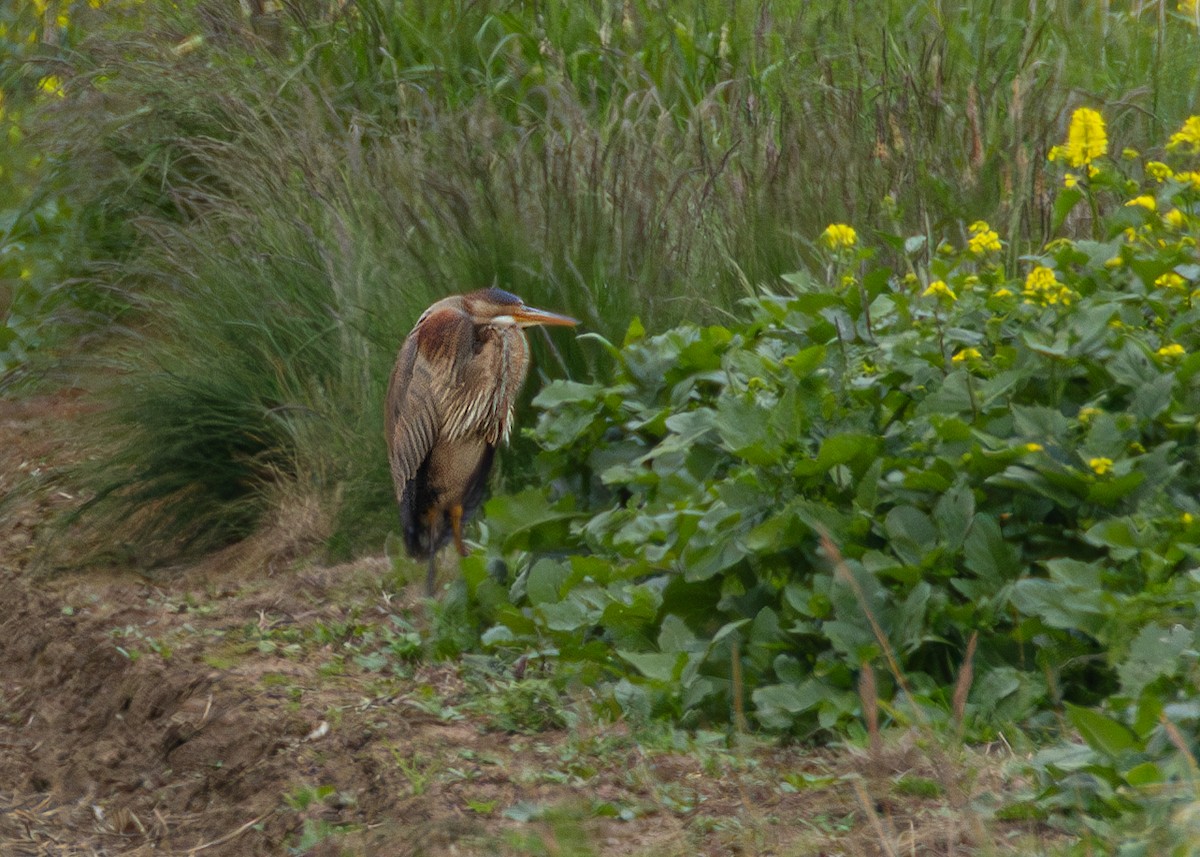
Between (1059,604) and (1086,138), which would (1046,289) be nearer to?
(1086,138)

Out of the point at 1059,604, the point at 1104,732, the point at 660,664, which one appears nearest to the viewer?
the point at 1104,732

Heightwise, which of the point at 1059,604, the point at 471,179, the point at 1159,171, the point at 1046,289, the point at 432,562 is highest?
the point at 1159,171

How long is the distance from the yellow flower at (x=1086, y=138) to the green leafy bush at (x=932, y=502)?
49 millimetres

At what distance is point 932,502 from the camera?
3418 mm

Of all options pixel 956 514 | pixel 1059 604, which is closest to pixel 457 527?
pixel 956 514

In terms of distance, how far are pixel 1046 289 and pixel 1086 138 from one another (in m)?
0.46

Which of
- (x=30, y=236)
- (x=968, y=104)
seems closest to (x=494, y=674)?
(x=968, y=104)

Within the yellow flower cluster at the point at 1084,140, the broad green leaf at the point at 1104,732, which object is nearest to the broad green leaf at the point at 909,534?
the broad green leaf at the point at 1104,732

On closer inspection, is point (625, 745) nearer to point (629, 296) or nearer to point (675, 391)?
point (675, 391)

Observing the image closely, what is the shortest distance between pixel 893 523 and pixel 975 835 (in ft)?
3.84

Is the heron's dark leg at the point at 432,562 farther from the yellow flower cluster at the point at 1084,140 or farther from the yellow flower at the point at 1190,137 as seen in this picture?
the yellow flower at the point at 1190,137

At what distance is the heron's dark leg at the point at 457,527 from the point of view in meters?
4.80

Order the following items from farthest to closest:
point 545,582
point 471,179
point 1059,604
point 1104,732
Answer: point 471,179 → point 545,582 → point 1059,604 → point 1104,732

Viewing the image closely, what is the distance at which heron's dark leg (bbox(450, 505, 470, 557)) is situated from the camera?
4.80m
